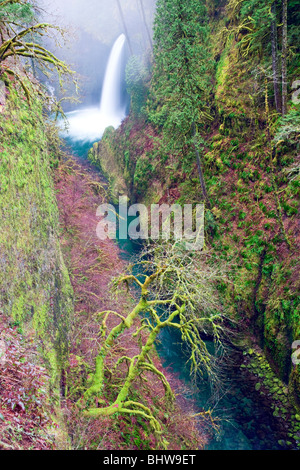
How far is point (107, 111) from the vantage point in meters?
43.9

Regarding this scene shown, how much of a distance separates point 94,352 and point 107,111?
41.9m

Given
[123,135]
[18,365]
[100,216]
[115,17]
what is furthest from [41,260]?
[115,17]

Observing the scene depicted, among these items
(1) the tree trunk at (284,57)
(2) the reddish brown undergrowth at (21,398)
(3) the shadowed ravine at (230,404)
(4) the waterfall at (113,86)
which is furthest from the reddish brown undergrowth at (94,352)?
(4) the waterfall at (113,86)

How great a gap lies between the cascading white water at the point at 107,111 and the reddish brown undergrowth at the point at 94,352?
942 inches

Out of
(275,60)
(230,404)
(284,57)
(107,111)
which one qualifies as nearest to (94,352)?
(230,404)

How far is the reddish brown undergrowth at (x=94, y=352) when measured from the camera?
299 inches

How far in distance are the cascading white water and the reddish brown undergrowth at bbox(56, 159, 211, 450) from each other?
78.5ft

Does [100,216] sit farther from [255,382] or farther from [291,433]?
[291,433]

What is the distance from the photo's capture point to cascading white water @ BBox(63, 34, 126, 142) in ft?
135

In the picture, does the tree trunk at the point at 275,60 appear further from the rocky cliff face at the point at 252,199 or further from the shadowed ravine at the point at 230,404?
the shadowed ravine at the point at 230,404

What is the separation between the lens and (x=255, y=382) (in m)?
12.2

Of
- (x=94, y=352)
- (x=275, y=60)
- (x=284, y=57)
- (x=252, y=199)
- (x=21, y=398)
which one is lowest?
(x=94, y=352)

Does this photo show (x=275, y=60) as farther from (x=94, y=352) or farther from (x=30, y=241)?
(x=94, y=352)

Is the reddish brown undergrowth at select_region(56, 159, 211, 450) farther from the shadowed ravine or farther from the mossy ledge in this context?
the mossy ledge
